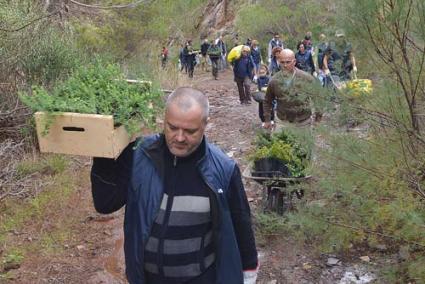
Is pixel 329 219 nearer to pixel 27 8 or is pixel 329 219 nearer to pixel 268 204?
pixel 268 204

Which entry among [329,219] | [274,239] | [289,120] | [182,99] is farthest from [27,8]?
[182,99]

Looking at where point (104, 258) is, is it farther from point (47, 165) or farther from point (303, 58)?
point (303, 58)

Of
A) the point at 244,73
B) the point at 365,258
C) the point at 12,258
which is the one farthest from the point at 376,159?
the point at 244,73

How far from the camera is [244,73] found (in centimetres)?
1301

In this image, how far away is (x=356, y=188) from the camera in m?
4.10

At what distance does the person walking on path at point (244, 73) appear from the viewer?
42.4ft

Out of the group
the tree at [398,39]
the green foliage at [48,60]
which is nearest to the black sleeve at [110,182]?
the tree at [398,39]

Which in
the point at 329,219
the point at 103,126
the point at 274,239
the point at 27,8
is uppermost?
the point at 27,8

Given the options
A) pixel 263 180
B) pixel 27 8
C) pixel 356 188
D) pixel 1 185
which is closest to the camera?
pixel 356 188

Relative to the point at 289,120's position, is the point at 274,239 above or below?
below

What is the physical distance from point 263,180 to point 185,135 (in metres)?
3.30

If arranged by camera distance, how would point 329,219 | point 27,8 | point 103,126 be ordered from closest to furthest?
point 103,126 → point 329,219 → point 27,8

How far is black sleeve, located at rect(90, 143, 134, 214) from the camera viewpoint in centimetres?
254

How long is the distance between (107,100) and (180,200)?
807 mm
